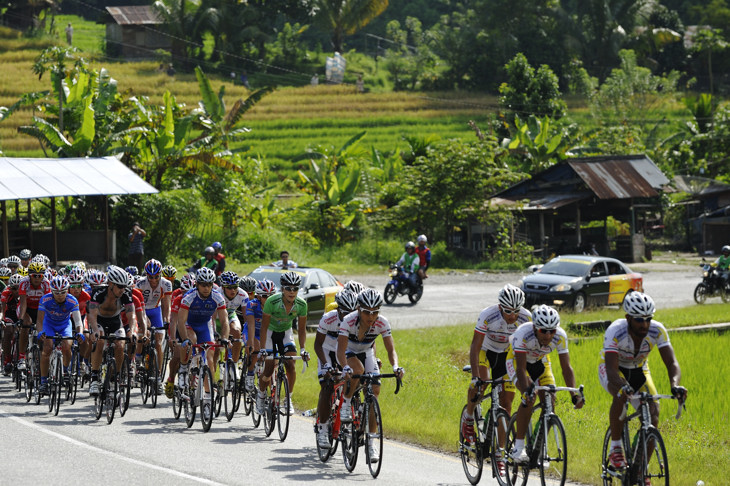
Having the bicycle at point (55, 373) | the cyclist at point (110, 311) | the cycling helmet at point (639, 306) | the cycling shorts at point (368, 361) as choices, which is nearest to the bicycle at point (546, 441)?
the cycling helmet at point (639, 306)

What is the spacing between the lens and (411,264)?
29.0 meters

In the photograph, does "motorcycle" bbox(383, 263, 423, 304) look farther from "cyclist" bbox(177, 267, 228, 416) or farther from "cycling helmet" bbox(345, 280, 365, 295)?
"cycling helmet" bbox(345, 280, 365, 295)

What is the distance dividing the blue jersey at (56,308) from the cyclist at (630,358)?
832 centimetres

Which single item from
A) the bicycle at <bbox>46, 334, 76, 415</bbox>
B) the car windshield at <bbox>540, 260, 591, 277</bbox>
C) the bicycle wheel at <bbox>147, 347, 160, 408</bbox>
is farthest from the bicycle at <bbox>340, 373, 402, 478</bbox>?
the car windshield at <bbox>540, 260, 591, 277</bbox>

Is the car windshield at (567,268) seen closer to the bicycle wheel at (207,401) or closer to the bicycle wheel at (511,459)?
the bicycle wheel at (207,401)

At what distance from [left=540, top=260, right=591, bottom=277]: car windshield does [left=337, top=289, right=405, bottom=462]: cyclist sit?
16.9 meters

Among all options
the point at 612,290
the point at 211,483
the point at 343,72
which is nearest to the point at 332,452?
the point at 211,483

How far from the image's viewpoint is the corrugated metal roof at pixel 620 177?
1719 inches

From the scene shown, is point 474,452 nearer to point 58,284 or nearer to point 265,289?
point 265,289

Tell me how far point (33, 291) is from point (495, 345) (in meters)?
8.64

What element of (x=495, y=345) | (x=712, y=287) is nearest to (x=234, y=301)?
→ (x=495, y=345)

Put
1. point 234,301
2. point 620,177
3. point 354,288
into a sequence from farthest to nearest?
point 620,177
point 234,301
point 354,288

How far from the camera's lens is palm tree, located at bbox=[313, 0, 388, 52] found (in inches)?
3573

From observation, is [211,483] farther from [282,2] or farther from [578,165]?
[282,2]
